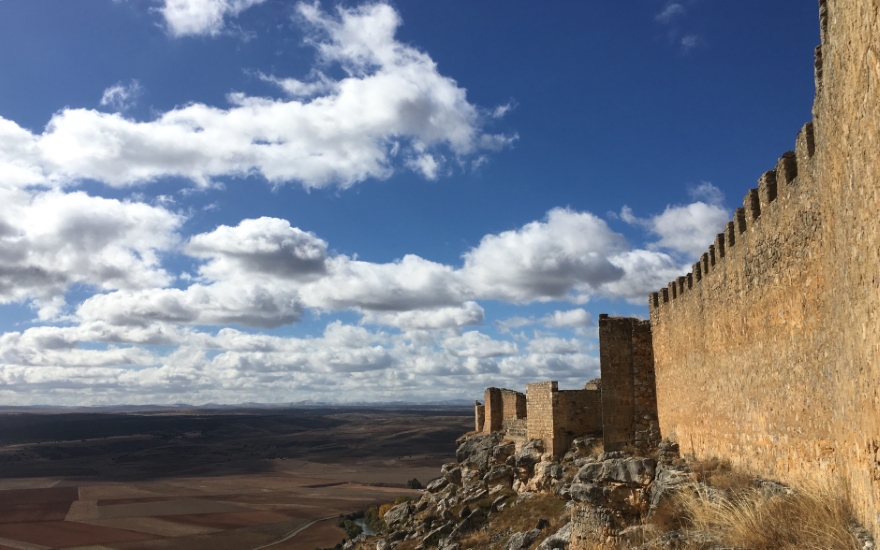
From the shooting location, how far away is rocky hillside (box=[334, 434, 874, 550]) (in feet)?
23.1

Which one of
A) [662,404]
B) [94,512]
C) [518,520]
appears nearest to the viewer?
[662,404]

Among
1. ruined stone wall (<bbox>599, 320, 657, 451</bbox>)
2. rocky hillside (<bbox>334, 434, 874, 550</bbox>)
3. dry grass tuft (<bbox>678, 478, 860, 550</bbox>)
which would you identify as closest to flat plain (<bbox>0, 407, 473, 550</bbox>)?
rocky hillside (<bbox>334, 434, 874, 550</bbox>)

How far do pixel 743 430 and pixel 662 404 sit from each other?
727cm

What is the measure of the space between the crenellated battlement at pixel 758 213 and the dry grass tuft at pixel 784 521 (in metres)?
3.72

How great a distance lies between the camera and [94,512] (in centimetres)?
6406

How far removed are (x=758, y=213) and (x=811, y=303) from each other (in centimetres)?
266

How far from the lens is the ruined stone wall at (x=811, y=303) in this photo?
232 inches

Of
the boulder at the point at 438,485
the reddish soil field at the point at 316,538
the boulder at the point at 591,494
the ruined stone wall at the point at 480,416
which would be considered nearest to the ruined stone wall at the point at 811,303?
the boulder at the point at 591,494

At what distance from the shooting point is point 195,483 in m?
90.4

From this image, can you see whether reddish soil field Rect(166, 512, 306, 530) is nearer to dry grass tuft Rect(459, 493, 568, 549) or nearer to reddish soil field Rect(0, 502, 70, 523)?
reddish soil field Rect(0, 502, 70, 523)

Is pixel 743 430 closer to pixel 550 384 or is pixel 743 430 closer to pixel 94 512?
pixel 550 384

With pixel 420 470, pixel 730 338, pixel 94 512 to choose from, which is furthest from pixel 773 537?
pixel 420 470

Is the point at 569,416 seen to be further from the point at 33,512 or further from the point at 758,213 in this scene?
the point at 33,512

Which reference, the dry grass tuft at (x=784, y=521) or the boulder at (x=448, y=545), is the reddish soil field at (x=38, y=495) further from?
the dry grass tuft at (x=784, y=521)
